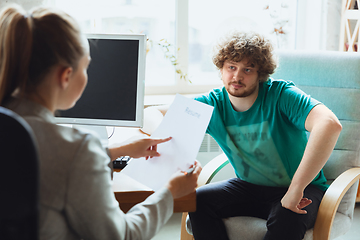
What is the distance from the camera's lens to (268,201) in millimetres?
1416

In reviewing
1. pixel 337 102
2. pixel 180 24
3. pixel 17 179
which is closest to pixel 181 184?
pixel 17 179

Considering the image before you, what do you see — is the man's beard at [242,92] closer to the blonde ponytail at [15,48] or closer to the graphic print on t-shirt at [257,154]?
the graphic print on t-shirt at [257,154]

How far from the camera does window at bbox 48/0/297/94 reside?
2484mm

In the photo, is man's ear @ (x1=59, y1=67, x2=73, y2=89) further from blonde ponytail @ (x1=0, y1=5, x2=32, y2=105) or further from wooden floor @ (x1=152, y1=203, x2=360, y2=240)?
wooden floor @ (x1=152, y1=203, x2=360, y2=240)

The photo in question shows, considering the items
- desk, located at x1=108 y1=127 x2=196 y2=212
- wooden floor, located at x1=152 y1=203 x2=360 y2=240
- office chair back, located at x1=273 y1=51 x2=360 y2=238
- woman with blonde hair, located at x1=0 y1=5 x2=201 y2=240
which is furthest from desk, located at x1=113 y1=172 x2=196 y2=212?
wooden floor, located at x1=152 y1=203 x2=360 y2=240

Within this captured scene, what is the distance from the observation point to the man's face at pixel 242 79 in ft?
4.78

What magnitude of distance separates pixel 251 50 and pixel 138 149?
26.7 inches

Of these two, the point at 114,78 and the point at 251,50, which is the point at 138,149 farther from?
the point at 251,50

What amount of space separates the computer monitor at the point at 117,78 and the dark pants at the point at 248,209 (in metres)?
0.44

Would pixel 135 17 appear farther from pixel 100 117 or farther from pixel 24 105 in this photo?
pixel 24 105

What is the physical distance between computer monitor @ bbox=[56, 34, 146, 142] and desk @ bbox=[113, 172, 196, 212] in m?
0.32

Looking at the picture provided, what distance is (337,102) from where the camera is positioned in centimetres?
167

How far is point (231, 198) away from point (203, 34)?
5.08 feet

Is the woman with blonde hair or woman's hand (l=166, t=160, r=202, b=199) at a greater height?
the woman with blonde hair
